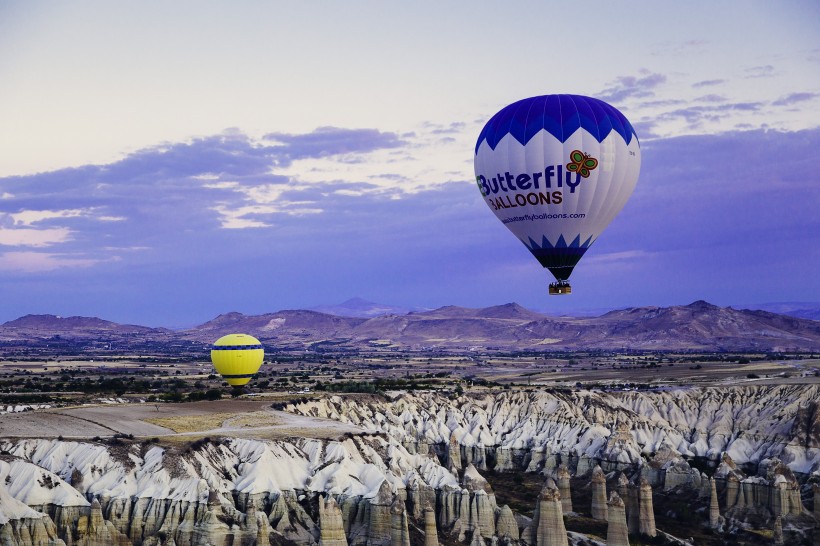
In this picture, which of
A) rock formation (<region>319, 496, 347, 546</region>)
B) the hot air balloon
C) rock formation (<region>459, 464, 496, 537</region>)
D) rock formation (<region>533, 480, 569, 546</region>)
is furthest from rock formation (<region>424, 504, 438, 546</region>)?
the hot air balloon

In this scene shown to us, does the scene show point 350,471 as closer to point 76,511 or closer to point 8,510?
point 76,511

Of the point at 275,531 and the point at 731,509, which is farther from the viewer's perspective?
the point at 731,509

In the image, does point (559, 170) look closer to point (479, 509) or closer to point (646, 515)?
point (479, 509)

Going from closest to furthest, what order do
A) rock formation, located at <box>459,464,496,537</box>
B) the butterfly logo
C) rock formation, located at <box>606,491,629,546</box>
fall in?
rock formation, located at <box>459,464,496,537</box>, rock formation, located at <box>606,491,629,546</box>, the butterfly logo

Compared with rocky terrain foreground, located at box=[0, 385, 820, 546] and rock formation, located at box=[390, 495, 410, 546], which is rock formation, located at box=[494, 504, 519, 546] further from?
rock formation, located at box=[390, 495, 410, 546]

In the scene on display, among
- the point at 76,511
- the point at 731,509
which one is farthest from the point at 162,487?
the point at 731,509

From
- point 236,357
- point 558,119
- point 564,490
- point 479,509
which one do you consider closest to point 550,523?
point 479,509

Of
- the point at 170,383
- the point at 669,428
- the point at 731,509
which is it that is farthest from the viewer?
the point at 170,383
